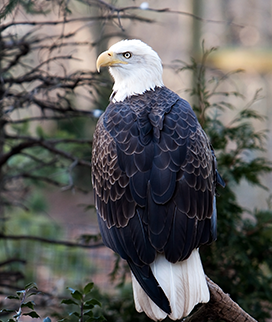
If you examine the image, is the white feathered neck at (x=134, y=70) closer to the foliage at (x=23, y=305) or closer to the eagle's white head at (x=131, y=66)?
the eagle's white head at (x=131, y=66)

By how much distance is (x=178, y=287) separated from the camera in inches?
86.7

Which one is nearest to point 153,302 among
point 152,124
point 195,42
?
point 152,124

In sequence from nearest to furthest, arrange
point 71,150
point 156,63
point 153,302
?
1. point 153,302
2. point 156,63
3. point 71,150

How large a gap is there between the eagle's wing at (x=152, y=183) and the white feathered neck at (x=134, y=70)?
0.77 feet

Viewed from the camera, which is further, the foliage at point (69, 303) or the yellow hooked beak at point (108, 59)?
the yellow hooked beak at point (108, 59)

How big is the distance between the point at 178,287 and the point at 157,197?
1.55 feet

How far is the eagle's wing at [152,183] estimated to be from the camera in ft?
7.36

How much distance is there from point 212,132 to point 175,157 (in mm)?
993

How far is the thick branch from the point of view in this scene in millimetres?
2410

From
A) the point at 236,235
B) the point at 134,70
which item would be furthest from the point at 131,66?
the point at 236,235

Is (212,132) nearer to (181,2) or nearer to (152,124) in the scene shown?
(152,124)

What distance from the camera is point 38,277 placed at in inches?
239

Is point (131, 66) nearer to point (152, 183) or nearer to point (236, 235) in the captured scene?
point (152, 183)

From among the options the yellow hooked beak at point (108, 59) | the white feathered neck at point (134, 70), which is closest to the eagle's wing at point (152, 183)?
the white feathered neck at point (134, 70)
